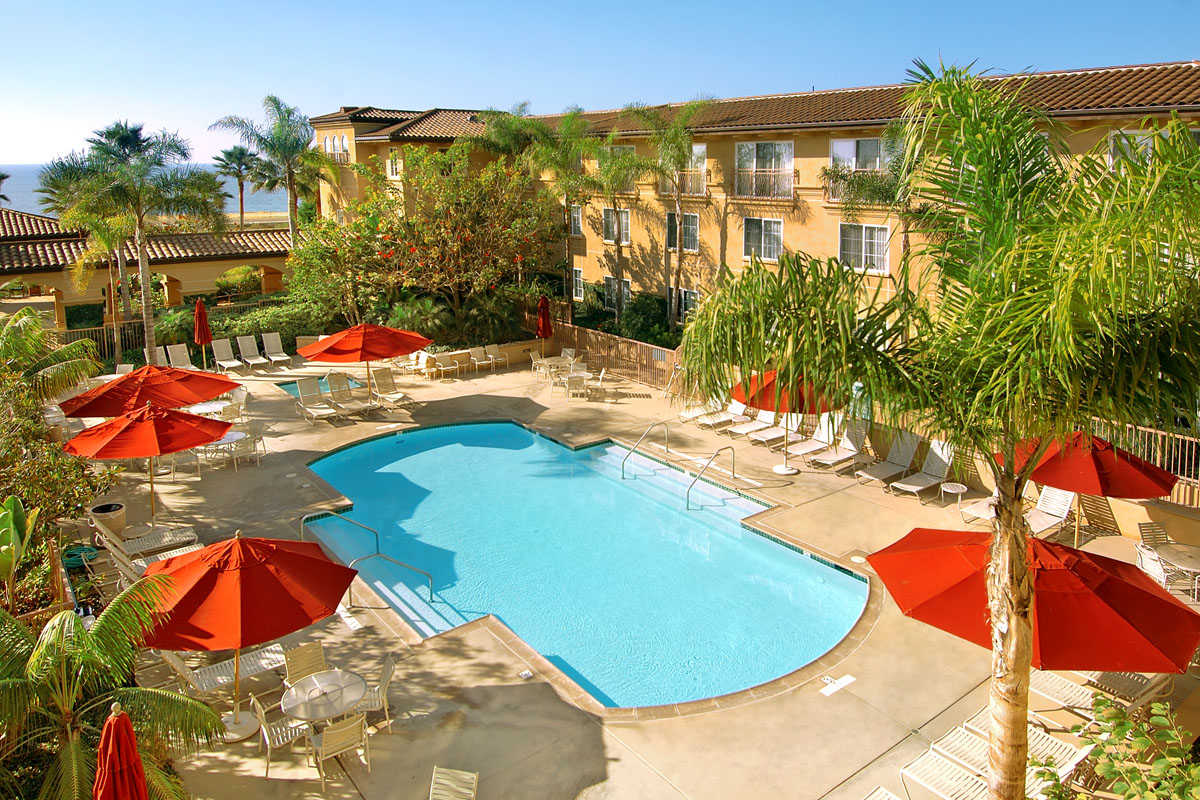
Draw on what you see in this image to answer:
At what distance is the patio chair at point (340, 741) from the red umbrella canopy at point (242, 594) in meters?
1.11

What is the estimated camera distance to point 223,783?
8641 mm

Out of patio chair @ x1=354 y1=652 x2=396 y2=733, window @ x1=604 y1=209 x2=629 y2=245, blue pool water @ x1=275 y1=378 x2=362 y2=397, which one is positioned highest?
window @ x1=604 y1=209 x2=629 y2=245

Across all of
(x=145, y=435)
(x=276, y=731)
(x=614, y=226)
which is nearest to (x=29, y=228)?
(x=614, y=226)

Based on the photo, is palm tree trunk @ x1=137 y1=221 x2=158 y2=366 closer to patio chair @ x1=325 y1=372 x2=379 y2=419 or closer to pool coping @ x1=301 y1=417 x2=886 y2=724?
patio chair @ x1=325 y1=372 x2=379 y2=419

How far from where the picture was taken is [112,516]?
46.0 ft

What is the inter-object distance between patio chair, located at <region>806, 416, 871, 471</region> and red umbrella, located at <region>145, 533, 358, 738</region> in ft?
35.0

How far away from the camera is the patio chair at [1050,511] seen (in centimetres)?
1404

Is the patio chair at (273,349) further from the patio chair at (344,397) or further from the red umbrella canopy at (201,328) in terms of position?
the patio chair at (344,397)

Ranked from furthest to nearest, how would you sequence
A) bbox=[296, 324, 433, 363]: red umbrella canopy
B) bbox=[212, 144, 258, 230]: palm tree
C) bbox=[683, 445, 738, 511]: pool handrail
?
bbox=[212, 144, 258, 230]: palm tree → bbox=[296, 324, 433, 363]: red umbrella canopy → bbox=[683, 445, 738, 511]: pool handrail

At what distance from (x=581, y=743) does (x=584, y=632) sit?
335 cm

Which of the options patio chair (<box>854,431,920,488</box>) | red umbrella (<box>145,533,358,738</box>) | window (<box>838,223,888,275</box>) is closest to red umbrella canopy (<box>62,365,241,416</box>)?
red umbrella (<box>145,533,358,738</box>)

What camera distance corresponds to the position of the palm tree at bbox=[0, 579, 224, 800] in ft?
21.4

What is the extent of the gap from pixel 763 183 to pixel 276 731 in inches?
909

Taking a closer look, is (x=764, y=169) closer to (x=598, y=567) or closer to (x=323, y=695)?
(x=598, y=567)
